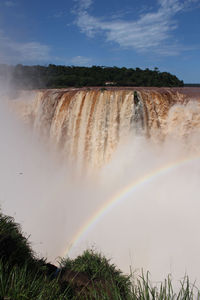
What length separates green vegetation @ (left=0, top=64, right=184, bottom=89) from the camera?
2225cm

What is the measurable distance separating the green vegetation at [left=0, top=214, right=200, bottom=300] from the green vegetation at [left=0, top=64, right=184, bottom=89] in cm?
1882

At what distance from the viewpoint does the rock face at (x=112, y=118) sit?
29.7ft

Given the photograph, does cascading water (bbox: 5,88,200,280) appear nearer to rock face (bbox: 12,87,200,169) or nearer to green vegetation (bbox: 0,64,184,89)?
rock face (bbox: 12,87,200,169)

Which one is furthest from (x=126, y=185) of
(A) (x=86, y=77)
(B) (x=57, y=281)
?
(A) (x=86, y=77)

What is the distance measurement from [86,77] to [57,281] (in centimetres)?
2484

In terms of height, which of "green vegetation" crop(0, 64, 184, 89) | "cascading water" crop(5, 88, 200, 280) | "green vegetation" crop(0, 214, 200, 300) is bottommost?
"green vegetation" crop(0, 214, 200, 300)

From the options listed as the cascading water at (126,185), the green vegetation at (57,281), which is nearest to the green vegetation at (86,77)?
the cascading water at (126,185)

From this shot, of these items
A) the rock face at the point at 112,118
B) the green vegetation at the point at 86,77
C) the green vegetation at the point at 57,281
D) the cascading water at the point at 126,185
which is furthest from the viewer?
the green vegetation at the point at 86,77

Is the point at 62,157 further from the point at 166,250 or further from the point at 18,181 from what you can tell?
the point at 166,250

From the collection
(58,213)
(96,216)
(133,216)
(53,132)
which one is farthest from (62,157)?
(133,216)

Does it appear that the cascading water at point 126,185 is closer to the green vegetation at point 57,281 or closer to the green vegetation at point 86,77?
the green vegetation at point 57,281

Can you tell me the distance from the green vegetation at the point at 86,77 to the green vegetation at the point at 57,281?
1882 centimetres

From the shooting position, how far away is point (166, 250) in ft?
24.7

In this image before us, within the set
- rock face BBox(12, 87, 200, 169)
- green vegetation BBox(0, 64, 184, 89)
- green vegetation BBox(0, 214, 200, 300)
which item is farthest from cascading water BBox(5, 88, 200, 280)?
green vegetation BBox(0, 64, 184, 89)
